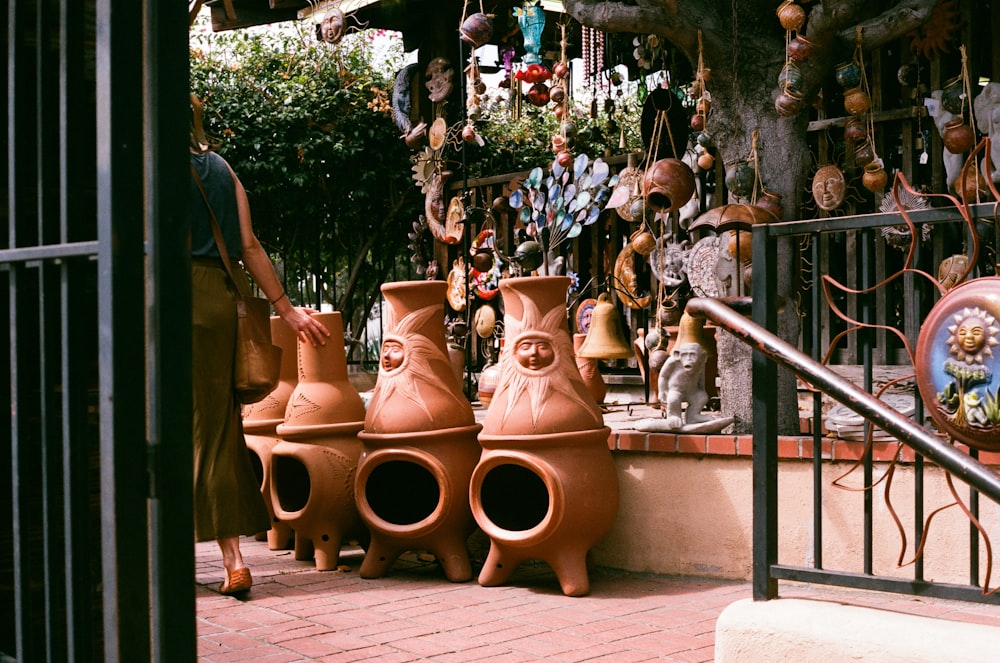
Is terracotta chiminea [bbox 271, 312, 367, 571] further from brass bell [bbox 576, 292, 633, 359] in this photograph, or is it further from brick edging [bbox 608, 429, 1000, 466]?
brass bell [bbox 576, 292, 633, 359]

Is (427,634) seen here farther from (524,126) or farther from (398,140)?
(524,126)

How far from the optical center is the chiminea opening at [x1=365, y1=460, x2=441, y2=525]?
5211mm

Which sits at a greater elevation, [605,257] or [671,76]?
[671,76]

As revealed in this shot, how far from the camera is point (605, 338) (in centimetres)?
640

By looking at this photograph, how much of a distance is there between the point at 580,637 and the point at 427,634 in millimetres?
521

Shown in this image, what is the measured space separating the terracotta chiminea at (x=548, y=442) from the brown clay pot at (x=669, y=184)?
1093 mm

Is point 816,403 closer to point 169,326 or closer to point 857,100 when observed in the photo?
point 169,326

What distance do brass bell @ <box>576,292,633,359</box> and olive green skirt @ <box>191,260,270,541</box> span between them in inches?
A: 96.8

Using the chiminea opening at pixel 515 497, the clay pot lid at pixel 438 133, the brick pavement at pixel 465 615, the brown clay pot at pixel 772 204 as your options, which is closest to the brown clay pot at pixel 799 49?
the brown clay pot at pixel 772 204

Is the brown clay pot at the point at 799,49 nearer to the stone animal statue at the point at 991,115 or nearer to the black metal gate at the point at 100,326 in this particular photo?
the stone animal statue at the point at 991,115

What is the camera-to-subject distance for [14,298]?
2.19 meters

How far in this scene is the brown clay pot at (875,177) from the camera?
5.87 meters

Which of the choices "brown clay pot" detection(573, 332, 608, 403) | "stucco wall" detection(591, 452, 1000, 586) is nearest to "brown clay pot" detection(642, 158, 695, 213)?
"brown clay pot" detection(573, 332, 608, 403)

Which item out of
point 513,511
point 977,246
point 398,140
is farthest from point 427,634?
point 398,140
